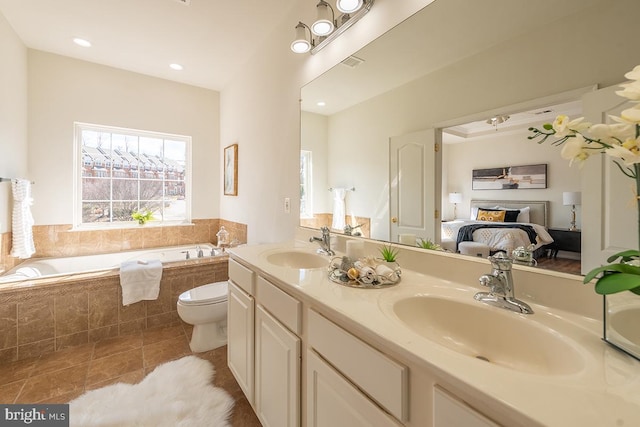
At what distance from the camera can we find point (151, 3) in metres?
2.07

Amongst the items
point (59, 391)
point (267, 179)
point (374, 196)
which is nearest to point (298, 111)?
point (267, 179)

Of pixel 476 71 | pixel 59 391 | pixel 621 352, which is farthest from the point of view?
pixel 59 391

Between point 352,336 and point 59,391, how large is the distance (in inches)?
79.7

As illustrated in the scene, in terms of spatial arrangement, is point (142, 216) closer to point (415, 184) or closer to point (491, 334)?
point (415, 184)

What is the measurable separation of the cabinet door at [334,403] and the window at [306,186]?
1.17 meters

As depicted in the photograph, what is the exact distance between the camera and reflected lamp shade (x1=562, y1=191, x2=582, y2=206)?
81 centimetres

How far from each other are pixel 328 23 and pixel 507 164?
51.2 inches

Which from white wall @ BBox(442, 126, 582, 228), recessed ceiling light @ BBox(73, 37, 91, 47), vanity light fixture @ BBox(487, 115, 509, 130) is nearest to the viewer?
white wall @ BBox(442, 126, 582, 228)

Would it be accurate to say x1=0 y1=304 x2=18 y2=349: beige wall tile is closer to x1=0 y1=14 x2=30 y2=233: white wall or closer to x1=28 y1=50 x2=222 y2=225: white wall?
x1=0 y1=14 x2=30 y2=233: white wall

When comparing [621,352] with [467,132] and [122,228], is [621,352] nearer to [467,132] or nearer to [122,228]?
[467,132]

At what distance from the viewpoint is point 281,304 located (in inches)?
44.7

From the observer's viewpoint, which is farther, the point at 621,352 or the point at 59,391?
the point at 59,391

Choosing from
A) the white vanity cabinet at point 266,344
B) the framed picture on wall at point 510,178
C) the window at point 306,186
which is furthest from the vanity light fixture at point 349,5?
the white vanity cabinet at point 266,344

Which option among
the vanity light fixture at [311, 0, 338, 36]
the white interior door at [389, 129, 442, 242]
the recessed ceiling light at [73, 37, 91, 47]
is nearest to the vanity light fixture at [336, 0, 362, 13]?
the vanity light fixture at [311, 0, 338, 36]
